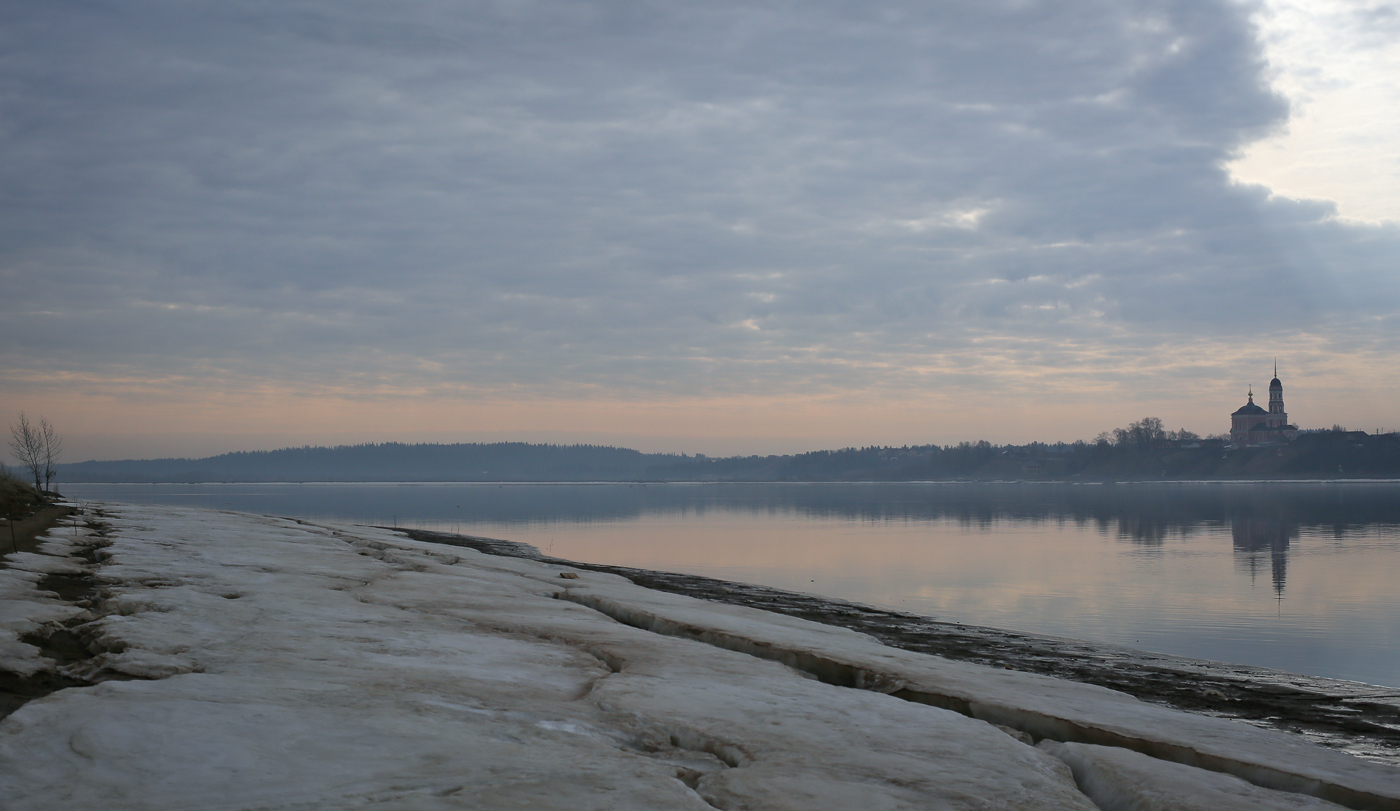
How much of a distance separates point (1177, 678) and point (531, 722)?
1032 cm

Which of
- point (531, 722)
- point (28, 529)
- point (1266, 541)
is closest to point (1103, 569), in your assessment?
point (1266, 541)

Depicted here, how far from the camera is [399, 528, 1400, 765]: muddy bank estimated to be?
32.9 ft

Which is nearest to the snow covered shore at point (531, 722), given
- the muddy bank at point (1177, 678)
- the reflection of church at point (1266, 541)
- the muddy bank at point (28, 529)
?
the muddy bank at point (1177, 678)

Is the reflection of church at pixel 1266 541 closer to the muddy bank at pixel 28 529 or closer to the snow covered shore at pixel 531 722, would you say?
the snow covered shore at pixel 531 722

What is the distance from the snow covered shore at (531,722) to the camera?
5.02m

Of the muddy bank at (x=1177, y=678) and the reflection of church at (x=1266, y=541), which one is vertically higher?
the muddy bank at (x=1177, y=678)

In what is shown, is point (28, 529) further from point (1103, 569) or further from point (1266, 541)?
point (1266, 541)

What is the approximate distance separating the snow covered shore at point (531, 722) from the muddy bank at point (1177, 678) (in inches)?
69.1

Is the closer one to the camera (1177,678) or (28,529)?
(1177,678)

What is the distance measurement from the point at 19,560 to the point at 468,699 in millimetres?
9823

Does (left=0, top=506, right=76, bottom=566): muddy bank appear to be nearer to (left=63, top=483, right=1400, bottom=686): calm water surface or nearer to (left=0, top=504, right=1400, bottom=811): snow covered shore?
(left=0, top=504, right=1400, bottom=811): snow covered shore

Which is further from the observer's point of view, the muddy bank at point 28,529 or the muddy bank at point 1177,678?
the muddy bank at point 28,529

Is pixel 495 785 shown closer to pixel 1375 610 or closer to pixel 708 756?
pixel 708 756

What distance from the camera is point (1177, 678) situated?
12.7m
